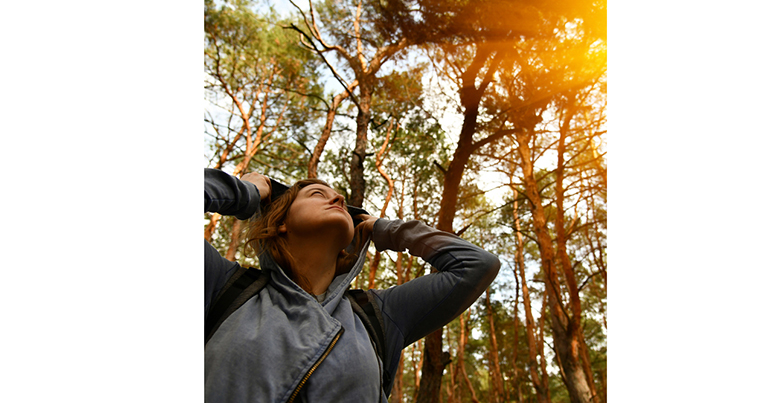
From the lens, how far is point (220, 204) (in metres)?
0.80

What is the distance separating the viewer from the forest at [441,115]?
95.0 inches

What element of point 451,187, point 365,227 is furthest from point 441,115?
point 365,227

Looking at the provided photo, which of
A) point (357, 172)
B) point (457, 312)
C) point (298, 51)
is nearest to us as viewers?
point (457, 312)

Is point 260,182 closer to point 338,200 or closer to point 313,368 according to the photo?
point 338,200

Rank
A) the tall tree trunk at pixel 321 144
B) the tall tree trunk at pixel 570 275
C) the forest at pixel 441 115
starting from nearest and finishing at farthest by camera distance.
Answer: the forest at pixel 441 115 → the tall tree trunk at pixel 321 144 → the tall tree trunk at pixel 570 275

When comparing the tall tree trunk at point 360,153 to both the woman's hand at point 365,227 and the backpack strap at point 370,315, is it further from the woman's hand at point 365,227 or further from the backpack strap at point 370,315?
the backpack strap at point 370,315

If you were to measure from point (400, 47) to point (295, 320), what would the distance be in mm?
2399

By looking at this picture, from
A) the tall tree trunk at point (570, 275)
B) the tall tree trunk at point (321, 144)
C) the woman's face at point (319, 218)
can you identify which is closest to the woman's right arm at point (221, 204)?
the woman's face at point (319, 218)

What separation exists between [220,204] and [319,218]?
23 centimetres

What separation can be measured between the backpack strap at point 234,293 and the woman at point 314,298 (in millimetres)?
15
